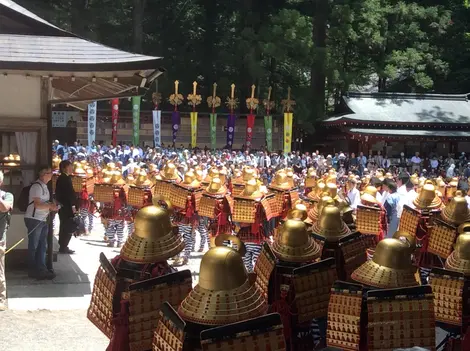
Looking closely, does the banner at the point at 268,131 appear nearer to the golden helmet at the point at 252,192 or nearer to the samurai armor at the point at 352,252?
the golden helmet at the point at 252,192

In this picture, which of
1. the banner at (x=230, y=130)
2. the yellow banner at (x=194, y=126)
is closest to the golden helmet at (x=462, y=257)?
Result: the yellow banner at (x=194, y=126)

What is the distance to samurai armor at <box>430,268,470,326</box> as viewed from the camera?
15.2 feet

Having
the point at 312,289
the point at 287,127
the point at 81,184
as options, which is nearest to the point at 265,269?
the point at 312,289

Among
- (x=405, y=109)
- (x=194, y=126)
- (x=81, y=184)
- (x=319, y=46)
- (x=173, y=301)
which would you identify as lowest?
(x=81, y=184)

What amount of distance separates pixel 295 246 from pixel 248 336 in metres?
1.82

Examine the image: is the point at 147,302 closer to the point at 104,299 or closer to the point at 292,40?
the point at 104,299

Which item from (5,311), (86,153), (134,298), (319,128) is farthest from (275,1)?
(134,298)

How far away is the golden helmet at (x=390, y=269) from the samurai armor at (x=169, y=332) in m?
1.60

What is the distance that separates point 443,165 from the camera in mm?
30453

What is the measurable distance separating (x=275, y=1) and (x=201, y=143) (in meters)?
9.85

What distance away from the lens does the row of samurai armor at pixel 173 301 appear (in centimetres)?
330

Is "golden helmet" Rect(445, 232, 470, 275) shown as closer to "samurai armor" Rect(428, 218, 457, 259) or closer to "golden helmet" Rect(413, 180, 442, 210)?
"samurai armor" Rect(428, 218, 457, 259)

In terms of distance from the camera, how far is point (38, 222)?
327 inches

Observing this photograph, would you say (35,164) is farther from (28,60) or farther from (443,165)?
(443,165)
